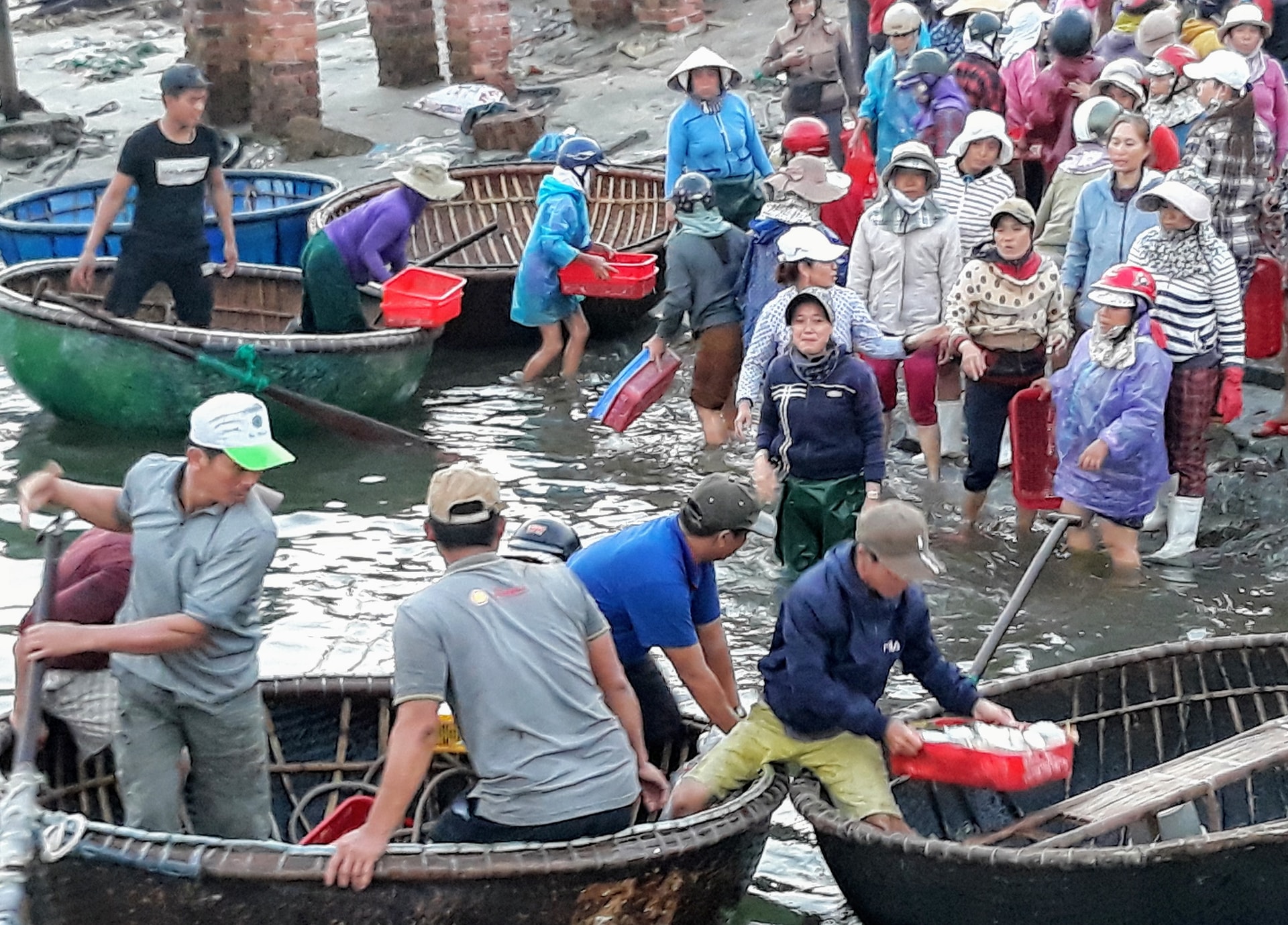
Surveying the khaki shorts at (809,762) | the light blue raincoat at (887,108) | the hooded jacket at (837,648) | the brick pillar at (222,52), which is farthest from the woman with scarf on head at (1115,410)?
the brick pillar at (222,52)

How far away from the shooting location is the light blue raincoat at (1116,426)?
7.81m

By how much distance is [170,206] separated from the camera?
10.0m

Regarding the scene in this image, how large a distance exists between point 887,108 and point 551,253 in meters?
2.31

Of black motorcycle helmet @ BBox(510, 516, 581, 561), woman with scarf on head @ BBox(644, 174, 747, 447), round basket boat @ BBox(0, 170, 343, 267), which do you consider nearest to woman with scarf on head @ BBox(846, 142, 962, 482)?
woman with scarf on head @ BBox(644, 174, 747, 447)

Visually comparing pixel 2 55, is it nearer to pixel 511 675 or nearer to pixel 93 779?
pixel 93 779

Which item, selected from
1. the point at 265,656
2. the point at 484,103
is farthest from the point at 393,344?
the point at 484,103

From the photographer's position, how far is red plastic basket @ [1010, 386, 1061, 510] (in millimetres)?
8453

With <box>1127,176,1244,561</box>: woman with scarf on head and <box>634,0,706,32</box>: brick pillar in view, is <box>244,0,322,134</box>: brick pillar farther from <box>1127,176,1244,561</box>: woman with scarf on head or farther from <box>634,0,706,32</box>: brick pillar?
<box>1127,176,1244,561</box>: woman with scarf on head

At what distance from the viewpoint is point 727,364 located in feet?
32.3

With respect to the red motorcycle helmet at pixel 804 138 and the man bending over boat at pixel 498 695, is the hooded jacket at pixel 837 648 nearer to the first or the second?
the man bending over boat at pixel 498 695

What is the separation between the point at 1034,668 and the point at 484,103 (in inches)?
427

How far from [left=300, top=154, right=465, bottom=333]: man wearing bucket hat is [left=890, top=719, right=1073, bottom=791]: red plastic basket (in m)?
6.09

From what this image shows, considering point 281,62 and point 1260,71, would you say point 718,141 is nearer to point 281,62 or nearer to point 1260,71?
point 1260,71

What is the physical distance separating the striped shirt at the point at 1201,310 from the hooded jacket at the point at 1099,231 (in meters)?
0.35
